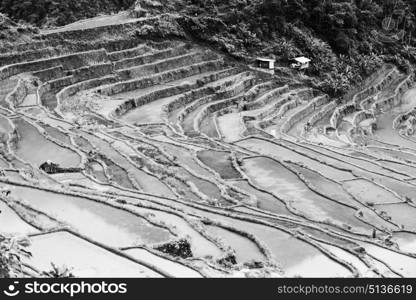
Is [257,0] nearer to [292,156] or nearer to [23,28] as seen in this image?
[23,28]

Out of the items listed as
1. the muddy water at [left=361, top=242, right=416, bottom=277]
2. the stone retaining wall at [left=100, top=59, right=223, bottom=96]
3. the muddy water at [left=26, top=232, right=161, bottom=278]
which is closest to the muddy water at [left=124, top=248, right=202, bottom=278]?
the muddy water at [left=26, top=232, right=161, bottom=278]

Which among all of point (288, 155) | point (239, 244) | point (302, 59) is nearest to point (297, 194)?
point (288, 155)

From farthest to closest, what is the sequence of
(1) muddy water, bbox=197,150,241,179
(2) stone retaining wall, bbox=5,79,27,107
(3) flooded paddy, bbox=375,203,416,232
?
(2) stone retaining wall, bbox=5,79,27,107 < (1) muddy water, bbox=197,150,241,179 < (3) flooded paddy, bbox=375,203,416,232

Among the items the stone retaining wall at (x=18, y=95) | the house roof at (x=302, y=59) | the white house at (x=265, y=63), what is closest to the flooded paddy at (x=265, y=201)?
the stone retaining wall at (x=18, y=95)

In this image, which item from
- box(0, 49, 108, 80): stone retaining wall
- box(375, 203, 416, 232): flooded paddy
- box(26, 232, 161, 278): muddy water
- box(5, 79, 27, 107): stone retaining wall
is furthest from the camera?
box(0, 49, 108, 80): stone retaining wall

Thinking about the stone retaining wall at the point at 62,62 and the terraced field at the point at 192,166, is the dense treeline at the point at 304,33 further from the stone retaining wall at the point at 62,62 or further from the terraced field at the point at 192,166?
the stone retaining wall at the point at 62,62

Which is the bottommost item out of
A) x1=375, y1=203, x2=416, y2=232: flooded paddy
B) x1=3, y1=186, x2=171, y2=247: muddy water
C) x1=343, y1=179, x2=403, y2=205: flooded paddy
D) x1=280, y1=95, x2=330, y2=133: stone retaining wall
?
x1=280, y1=95, x2=330, y2=133: stone retaining wall

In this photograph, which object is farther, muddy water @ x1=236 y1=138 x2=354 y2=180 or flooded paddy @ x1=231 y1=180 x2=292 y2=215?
muddy water @ x1=236 y1=138 x2=354 y2=180

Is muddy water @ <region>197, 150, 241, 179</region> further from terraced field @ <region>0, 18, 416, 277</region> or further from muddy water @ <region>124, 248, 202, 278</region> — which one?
muddy water @ <region>124, 248, 202, 278</region>

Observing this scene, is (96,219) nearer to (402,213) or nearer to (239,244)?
(239,244)
